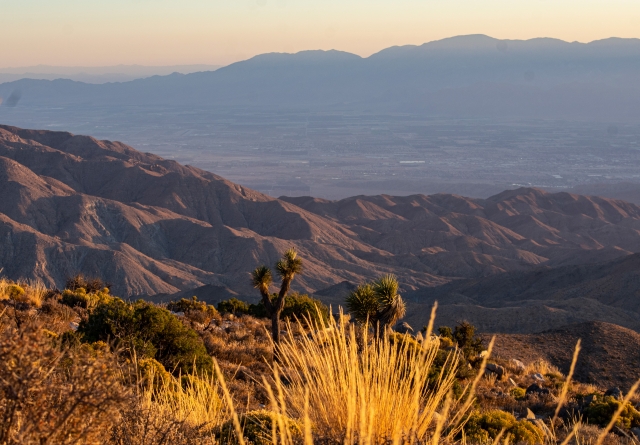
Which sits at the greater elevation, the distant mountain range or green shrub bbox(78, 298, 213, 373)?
green shrub bbox(78, 298, 213, 373)

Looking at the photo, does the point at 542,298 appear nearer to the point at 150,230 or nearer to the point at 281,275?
the point at 281,275

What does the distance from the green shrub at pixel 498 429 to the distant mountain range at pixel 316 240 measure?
89.8 feet

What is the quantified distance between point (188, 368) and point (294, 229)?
6866cm

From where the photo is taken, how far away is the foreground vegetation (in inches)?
149

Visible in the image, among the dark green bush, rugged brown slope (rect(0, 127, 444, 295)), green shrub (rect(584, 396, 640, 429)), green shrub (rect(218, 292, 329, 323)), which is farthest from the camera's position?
rugged brown slope (rect(0, 127, 444, 295))

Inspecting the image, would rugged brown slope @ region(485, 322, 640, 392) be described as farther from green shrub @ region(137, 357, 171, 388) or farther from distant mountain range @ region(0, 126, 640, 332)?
green shrub @ region(137, 357, 171, 388)

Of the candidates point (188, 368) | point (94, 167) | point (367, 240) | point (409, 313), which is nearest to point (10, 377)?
point (188, 368)

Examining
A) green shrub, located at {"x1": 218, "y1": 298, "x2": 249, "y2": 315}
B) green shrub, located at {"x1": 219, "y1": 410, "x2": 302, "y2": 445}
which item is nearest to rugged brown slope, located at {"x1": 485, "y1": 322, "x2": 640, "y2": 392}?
green shrub, located at {"x1": 218, "y1": 298, "x2": 249, "y2": 315}

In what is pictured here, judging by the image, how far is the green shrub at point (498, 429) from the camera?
26.3 feet

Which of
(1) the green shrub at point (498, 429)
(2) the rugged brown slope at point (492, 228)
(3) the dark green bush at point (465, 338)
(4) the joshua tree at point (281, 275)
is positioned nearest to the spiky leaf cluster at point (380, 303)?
(4) the joshua tree at point (281, 275)

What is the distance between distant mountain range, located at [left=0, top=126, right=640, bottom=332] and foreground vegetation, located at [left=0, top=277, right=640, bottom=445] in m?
23.8

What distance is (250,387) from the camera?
33.6 feet

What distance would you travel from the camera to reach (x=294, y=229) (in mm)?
79438

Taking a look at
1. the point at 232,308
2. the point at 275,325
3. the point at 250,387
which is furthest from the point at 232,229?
the point at 250,387
